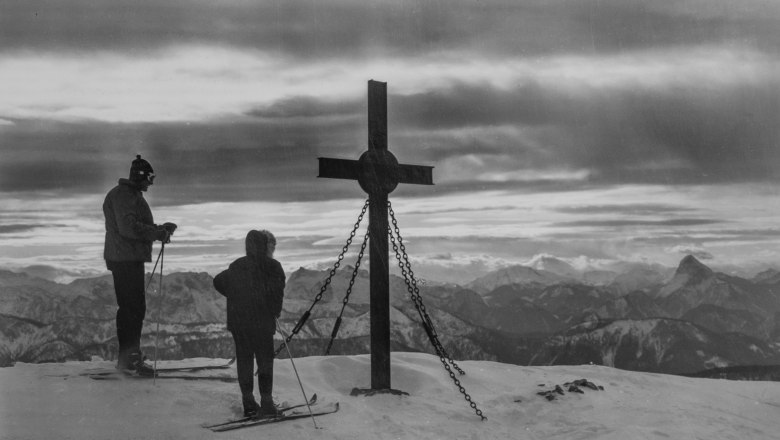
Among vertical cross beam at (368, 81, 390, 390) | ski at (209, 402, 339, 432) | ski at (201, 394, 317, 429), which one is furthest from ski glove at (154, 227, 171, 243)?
vertical cross beam at (368, 81, 390, 390)

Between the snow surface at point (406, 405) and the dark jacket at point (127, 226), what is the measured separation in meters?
1.82

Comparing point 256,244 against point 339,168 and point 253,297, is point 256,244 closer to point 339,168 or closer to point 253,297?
point 253,297

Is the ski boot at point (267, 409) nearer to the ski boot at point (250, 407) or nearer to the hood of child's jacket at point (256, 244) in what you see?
the ski boot at point (250, 407)

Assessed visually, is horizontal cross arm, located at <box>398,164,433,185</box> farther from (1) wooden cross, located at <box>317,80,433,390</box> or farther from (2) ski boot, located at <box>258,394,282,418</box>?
(2) ski boot, located at <box>258,394,282,418</box>

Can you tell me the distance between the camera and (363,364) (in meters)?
12.1

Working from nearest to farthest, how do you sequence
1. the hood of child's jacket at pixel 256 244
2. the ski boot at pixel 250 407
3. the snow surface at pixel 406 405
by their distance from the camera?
the snow surface at pixel 406 405 < the ski boot at pixel 250 407 < the hood of child's jacket at pixel 256 244

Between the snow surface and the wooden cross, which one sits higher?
the wooden cross

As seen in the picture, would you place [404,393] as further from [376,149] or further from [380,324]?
[376,149]

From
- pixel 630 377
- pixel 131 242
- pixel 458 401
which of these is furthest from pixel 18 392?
pixel 630 377

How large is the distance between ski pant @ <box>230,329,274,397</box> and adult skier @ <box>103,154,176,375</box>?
1901mm

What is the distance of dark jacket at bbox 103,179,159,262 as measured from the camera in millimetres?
9617

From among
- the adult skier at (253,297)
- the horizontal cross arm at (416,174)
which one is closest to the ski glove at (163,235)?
the adult skier at (253,297)

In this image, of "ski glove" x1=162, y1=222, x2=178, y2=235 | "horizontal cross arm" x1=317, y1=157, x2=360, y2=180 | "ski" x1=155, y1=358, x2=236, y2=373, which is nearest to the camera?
"ski glove" x1=162, y1=222, x2=178, y2=235

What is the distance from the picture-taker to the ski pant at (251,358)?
8688 millimetres
